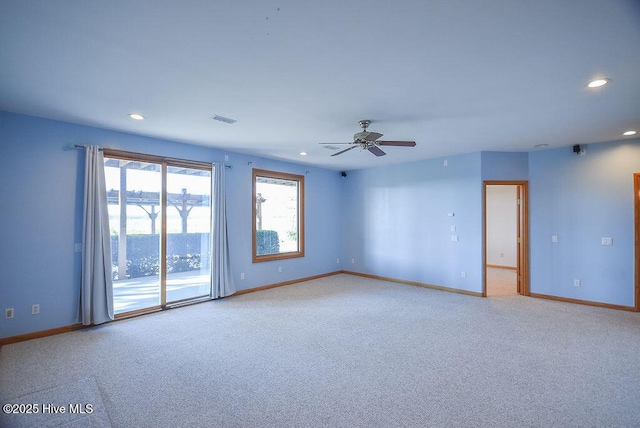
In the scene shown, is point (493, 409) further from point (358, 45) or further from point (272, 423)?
point (358, 45)

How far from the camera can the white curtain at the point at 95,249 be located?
13.3 ft

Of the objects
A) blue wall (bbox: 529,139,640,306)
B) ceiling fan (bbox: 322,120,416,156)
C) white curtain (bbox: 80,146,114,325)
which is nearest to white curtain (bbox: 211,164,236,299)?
white curtain (bbox: 80,146,114,325)

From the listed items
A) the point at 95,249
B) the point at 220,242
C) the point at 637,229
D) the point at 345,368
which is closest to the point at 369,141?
the point at 345,368

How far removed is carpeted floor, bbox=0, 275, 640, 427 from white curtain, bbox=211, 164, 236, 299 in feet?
2.31

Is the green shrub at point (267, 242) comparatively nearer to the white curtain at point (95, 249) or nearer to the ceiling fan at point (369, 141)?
the white curtain at point (95, 249)

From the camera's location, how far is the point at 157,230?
16.2 feet

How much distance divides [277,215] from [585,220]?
19.3ft

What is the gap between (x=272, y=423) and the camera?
2207 millimetres

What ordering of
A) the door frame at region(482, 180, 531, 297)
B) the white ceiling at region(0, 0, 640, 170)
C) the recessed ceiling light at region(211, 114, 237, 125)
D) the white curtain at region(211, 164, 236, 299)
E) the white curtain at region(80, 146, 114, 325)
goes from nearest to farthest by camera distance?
the white ceiling at region(0, 0, 640, 170) < the recessed ceiling light at region(211, 114, 237, 125) < the white curtain at region(80, 146, 114, 325) < the white curtain at region(211, 164, 236, 299) < the door frame at region(482, 180, 531, 297)

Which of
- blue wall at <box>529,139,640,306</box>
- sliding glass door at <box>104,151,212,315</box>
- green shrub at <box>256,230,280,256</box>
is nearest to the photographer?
sliding glass door at <box>104,151,212,315</box>

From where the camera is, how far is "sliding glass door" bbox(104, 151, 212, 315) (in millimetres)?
4566

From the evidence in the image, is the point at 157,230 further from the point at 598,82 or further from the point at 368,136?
the point at 598,82

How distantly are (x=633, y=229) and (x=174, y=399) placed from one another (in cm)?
689

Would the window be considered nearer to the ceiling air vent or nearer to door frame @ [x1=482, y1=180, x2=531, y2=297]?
the ceiling air vent
